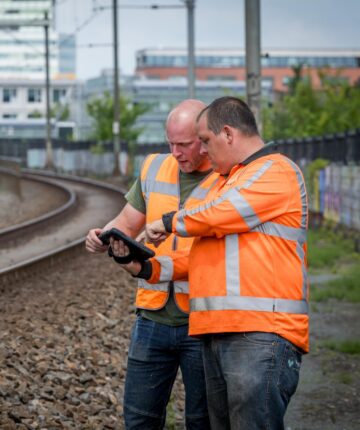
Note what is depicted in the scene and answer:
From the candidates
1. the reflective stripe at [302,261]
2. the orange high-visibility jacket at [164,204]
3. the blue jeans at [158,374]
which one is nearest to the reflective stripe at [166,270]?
the orange high-visibility jacket at [164,204]

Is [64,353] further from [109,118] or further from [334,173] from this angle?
[109,118]

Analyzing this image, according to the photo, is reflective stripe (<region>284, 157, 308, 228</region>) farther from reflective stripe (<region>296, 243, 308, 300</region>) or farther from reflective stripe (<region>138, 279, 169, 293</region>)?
reflective stripe (<region>138, 279, 169, 293</region>)

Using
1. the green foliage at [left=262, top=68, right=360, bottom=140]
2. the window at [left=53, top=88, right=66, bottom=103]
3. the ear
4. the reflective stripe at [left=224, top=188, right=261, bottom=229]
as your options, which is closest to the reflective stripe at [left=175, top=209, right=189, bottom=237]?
the reflective stripe at [left=224, top=188, right=261, bottom=229]

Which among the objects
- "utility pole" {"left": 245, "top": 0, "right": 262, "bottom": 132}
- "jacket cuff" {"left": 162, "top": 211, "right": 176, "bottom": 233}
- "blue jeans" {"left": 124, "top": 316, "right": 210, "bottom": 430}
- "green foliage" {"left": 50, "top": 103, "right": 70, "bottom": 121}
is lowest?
"blue jeans" {"left": 124, "top": 316, "right": 210, "bottom": 430}

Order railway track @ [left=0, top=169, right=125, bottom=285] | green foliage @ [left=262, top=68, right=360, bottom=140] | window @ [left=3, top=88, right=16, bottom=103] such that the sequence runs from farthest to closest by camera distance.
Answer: window @ [left=3, top=88, right=16, bottom=103] < green foliage @ [left=262, top=68, right=360, bottom=140] < railway track @ [left=0, top=169, right=125, bottom=285]

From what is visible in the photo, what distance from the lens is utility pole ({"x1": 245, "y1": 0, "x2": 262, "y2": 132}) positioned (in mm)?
15523

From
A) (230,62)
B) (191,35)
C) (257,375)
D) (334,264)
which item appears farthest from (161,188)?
(230,62)

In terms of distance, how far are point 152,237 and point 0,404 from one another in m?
2.50

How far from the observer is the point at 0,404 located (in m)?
6.82

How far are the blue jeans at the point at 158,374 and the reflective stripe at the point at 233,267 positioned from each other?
31.6 inches

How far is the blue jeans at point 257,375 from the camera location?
4430 mm

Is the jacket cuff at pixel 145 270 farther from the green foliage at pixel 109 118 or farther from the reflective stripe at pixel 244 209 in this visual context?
the green foliage at pixel 109 118

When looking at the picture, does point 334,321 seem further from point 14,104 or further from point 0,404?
point 14,104

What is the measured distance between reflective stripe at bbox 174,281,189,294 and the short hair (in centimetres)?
96
